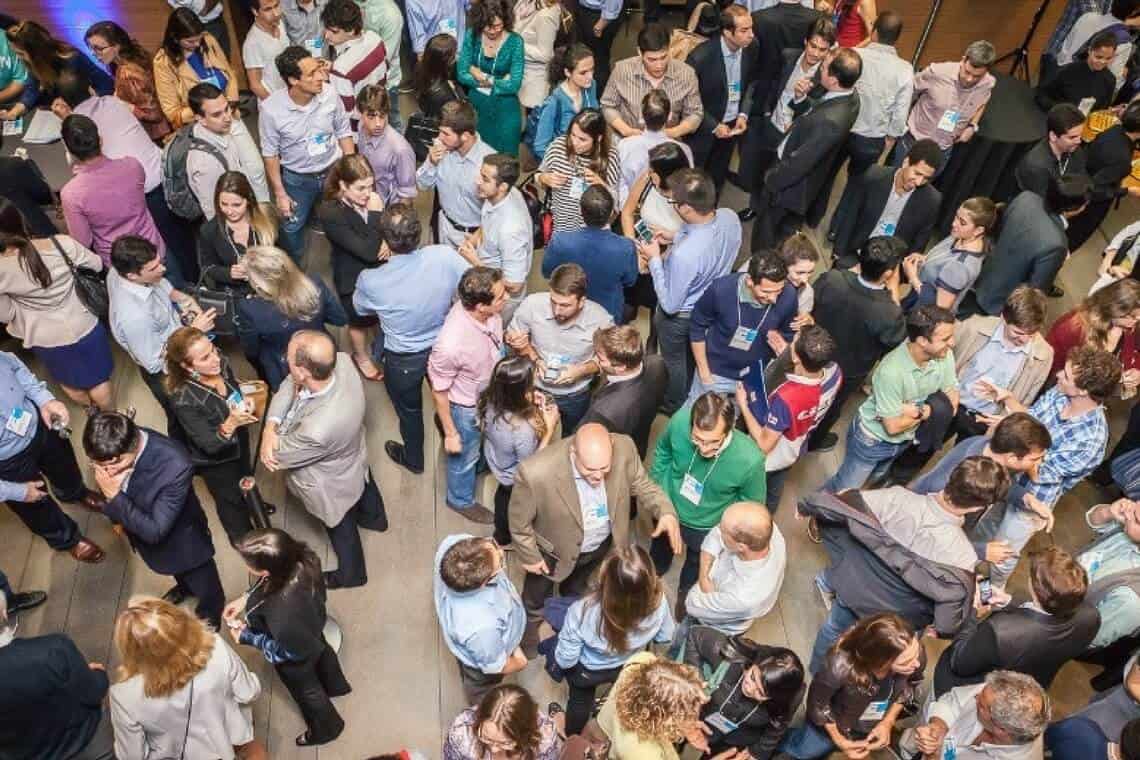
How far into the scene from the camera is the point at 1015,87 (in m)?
6.60

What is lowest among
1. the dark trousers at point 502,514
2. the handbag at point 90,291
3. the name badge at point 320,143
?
the dark trousers at point 502,514

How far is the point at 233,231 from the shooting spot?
4609 mm

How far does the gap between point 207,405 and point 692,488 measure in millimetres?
2091

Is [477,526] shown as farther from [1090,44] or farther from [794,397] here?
[1090,44]

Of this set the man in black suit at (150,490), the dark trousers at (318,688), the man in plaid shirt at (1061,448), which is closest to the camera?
the man in black suit at (150,490)

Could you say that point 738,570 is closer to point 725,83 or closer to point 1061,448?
point 1061,448

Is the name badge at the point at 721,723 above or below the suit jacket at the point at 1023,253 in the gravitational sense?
below

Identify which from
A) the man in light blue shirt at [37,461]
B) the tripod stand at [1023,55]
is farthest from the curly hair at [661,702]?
the tripod stand at [1023,55]

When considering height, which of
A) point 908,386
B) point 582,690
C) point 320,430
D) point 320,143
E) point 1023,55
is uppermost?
point 1023,55

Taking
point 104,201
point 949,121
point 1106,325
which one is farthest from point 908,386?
point 104,201

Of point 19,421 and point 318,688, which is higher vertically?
point 19,421

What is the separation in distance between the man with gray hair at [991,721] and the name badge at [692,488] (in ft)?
3.89

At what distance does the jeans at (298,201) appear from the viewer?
5.45 metres

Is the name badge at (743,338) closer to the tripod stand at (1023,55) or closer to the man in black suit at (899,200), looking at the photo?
the man in black suit at (899,200)
